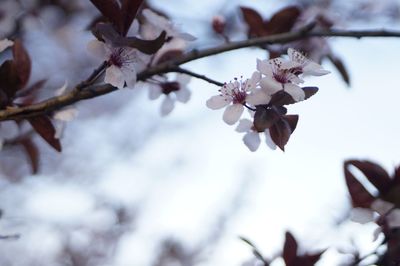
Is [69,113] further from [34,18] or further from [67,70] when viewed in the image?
[67,70]

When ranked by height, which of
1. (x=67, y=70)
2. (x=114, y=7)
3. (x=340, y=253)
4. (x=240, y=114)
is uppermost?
(x=114, y=7)

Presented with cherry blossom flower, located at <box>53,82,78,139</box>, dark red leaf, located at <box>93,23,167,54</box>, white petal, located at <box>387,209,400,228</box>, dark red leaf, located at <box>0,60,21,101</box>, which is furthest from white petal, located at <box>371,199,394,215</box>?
dark red leaf, located at <box>0,60,21,101</box>

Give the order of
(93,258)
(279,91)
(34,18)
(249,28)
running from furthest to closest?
(93,258)
(34,18)
(249,28)
(279,91)

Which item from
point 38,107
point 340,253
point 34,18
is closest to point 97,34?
point 38,107

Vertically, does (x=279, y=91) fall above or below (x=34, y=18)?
above

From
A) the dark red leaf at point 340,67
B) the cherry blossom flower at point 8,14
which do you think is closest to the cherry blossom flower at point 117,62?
the dark red leaf at point 340,67

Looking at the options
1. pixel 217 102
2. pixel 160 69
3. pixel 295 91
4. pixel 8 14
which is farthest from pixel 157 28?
pixel 8 14

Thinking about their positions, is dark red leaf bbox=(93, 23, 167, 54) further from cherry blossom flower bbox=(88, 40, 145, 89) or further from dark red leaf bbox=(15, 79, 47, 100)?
dark red leaf bbox=(15, 79, 47, 100)
